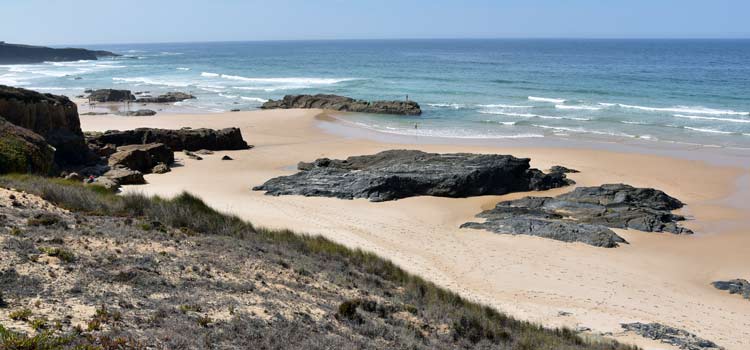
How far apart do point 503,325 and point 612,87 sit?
52823mm

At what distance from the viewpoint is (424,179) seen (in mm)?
22281

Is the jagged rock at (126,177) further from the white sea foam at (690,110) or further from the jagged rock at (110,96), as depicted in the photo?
the white sea foam at (690,110)

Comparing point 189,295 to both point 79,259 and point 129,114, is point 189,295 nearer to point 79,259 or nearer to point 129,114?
point 79,259

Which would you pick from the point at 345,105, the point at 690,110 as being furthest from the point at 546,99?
the point at 345,105

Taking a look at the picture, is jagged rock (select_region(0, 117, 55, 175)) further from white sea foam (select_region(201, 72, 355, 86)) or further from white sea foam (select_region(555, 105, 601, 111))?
white sea foam (select_region(201, 72, 355, 86))

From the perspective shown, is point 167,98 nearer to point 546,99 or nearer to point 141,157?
point 141,157

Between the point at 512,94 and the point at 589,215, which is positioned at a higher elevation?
the point at 512,94

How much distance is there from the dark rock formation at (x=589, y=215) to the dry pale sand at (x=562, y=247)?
53 centimetres

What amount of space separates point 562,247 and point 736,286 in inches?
158

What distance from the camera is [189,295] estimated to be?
834 centimetres

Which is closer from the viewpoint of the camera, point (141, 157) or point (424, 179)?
point (424, 179)

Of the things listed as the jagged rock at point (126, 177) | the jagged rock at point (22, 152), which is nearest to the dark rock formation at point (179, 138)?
the jagged rock at point (126, 177)

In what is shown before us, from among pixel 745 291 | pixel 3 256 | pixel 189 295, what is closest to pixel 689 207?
pixel 745 291

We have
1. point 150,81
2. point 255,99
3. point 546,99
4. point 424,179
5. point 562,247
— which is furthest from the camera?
point 150,81
